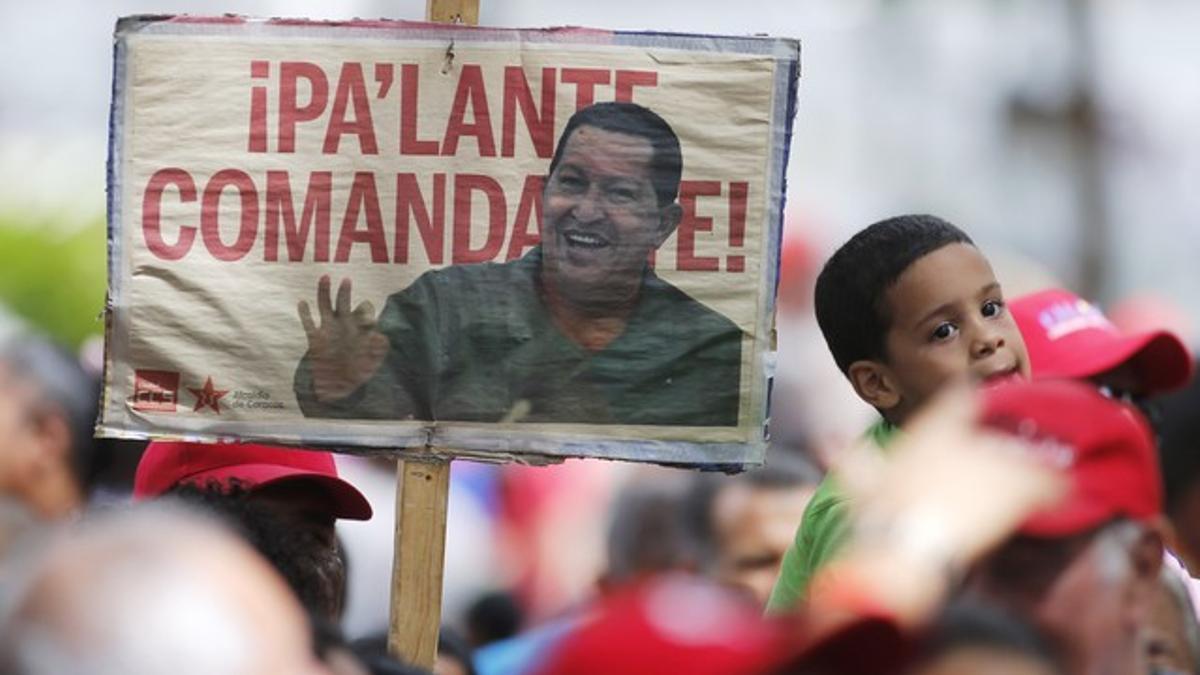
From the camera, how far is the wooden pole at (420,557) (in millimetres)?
4352

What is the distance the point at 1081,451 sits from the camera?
300cm

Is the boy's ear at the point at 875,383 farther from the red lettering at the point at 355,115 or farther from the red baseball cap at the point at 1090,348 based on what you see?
the red lettering at the point at 355,115

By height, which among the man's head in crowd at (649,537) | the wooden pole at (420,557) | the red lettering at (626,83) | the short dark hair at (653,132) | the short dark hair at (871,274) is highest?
the red lettering at (626,83)

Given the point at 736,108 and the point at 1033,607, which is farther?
the point at 736,108

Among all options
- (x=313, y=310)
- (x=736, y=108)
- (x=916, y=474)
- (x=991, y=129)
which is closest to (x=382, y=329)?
(x=313, y=310)

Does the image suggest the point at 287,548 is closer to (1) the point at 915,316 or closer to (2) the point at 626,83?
(2) the point at 626,83

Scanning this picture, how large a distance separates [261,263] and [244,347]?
0.15 m

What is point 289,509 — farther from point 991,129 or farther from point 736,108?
point 991,129

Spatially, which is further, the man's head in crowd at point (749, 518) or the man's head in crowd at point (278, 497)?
the man's head in crowd at point (749, 518)

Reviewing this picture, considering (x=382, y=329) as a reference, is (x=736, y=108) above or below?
above

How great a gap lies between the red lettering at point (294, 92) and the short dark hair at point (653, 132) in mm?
446

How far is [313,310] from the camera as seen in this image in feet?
14.3

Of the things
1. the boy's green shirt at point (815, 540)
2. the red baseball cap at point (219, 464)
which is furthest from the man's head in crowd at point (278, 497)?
the boy's green shirt at point (815, 540)

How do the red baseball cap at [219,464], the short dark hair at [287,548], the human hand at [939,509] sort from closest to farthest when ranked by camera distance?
the human hand at [939,509] < the short dark hair at [287,548] < the red baseball cap at [219,464]
